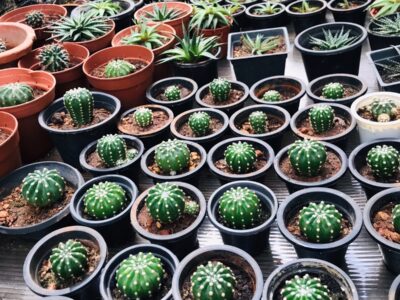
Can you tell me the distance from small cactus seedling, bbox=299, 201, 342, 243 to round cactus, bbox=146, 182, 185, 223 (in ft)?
2.18

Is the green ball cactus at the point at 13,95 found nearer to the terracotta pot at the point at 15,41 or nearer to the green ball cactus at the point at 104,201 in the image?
the terracotta pot at the point at 15,41

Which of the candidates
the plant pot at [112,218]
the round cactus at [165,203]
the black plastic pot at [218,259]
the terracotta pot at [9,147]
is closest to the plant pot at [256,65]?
the plant pot at [112,218]

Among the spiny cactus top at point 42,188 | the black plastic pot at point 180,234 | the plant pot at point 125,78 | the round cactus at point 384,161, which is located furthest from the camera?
the plant pot at point 125,78

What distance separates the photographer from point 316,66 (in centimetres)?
390

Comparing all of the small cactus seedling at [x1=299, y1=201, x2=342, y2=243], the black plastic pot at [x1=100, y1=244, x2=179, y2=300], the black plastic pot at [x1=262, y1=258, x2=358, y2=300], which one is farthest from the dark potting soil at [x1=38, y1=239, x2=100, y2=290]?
the small cactus seedling at [x1=299, y1=201, x2=342, y2=243]

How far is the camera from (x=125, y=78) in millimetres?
3684

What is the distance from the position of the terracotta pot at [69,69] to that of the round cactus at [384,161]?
2448mm

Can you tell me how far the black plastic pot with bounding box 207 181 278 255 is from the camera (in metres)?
2.50

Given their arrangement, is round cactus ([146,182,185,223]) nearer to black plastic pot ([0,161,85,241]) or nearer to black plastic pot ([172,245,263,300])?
black plastic pot ([172,245,263,300])

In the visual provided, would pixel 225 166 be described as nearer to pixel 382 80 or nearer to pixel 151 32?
pixel 382 80

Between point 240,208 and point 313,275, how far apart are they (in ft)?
1.65

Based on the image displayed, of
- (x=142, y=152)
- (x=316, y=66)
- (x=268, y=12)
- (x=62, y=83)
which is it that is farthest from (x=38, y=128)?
(x=268, y=12)

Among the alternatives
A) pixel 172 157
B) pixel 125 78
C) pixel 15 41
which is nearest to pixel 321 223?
pixel 172 157

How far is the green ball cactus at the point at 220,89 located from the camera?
3594 mm
